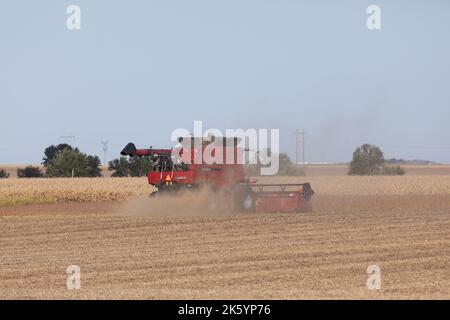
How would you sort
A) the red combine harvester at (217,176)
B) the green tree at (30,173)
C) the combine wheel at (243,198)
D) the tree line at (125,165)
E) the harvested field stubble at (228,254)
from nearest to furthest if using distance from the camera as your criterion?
1. the harvested field stubble at (228,254)
2. the red combine harvester at (217,176)
3. the combine wheel at (243,198)
4. the tree line at (125,165)
5. the green tree at (30,173)

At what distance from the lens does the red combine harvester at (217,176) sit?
107ft

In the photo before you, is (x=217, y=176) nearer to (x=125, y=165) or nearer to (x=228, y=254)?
(x=228, y=254)

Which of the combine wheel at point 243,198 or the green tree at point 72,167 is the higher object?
the green tree at point 72,167

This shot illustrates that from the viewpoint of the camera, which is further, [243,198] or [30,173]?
[30,173]

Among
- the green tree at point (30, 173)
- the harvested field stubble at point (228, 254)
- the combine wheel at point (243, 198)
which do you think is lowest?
the harvested field stubble at point (228, 254)

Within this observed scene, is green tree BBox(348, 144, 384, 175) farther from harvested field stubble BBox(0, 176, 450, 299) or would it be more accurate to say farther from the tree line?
harvested field stubble BBox(0, 176, 450, 299)

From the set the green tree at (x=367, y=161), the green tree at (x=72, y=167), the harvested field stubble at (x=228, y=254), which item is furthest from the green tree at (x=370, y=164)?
the harvested field stubble at (x=228, y=254)

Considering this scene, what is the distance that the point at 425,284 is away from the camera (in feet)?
53.3

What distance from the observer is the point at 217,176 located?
33188 mm

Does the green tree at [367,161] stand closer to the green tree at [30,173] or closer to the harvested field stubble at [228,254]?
the green tree at [30,173]

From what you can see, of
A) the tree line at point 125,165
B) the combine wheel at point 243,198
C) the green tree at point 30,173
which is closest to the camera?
the combine wheel at point 243,198

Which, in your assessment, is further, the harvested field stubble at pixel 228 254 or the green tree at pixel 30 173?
the green tree at pixel 30 173

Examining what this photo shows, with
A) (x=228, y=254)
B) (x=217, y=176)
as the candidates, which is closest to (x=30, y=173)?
(x=217, y=176)
